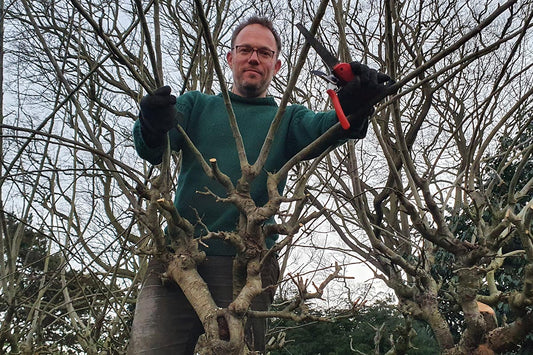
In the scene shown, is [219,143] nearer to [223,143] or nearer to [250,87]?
[223,143]

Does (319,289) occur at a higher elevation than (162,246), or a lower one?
lower

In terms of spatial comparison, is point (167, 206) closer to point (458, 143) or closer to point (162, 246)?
point (162, 246)

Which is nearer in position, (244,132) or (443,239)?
(244,132)

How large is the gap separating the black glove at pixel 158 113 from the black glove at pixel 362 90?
1.85ft

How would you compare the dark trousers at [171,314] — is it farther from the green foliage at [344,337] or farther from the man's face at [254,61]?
the green foliage at [344,337]

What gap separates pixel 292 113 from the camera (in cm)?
243

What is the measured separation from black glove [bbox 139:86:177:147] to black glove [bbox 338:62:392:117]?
564mm

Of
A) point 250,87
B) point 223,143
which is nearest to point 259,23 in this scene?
point 250,87

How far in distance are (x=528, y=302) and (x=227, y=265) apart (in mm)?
2283

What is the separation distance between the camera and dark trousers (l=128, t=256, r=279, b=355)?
201cm

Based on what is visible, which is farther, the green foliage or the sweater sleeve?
the green foliage

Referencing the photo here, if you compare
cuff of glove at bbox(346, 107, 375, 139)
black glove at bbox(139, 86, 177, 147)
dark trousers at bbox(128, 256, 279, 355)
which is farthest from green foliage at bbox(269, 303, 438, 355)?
black glove at bbox(139, 86, 177, 147)

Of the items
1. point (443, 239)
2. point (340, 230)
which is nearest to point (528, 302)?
point (443, 239)

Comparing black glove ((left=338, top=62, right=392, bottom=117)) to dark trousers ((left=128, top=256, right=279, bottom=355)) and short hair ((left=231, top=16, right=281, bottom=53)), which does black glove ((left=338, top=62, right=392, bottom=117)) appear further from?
short hair ((left=231, top=16, right=281, bottom=53))
